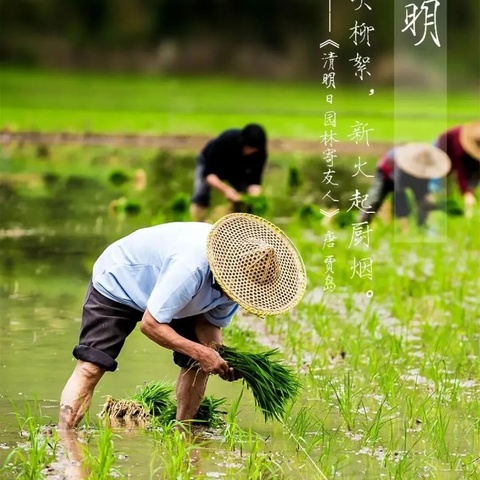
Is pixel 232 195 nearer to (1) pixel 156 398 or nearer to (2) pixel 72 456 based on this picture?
(1) pixel 156 398

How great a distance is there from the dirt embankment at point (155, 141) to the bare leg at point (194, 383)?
17084 mm

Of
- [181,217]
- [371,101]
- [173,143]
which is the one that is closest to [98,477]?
[181,217]

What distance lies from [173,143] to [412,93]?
1433cm

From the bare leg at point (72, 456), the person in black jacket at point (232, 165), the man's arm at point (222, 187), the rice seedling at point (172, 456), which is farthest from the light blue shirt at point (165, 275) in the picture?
the man's arm at point (222, 187)

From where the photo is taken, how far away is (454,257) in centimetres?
1170

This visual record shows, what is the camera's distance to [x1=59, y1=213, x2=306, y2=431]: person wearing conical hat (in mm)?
5613

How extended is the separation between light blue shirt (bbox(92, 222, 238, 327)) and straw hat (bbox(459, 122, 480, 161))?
7.72 meters

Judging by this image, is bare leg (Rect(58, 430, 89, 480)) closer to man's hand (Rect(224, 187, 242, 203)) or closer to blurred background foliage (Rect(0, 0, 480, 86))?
man's hand (Rect(224, 187, 242, 203))

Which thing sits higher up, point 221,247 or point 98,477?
point 221,247

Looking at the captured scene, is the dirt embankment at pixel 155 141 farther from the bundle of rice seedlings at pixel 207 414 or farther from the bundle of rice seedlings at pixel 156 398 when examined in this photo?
the bundle of rice seedlings at pixel 207 414

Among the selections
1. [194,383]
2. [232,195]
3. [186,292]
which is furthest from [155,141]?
[186,292]

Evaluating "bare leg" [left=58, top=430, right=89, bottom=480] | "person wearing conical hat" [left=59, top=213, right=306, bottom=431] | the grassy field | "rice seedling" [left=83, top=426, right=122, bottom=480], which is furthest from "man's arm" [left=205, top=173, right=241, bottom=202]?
the grassy field

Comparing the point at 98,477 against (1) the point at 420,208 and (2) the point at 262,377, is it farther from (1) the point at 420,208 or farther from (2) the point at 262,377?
(1) the point at 420,208

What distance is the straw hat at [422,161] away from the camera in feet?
43.0
